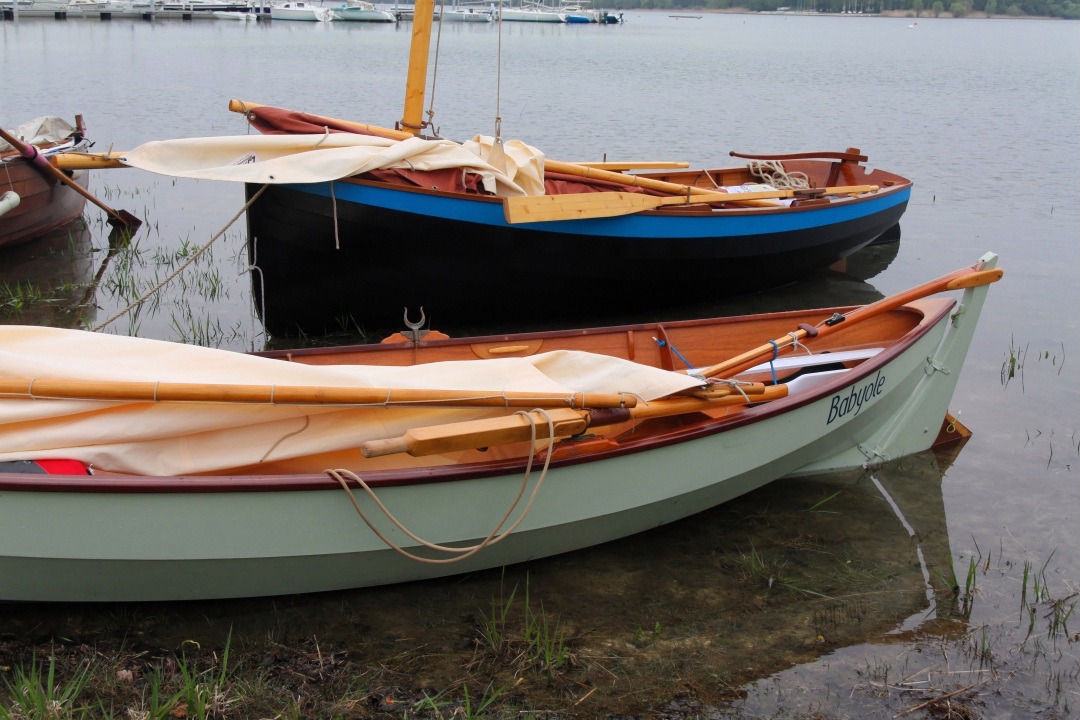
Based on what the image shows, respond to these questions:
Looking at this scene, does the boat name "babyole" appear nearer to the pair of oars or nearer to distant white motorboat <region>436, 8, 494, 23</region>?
the pair of oars

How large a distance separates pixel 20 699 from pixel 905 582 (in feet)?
12.9

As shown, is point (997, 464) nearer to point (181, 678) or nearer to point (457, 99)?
point (181, 678)

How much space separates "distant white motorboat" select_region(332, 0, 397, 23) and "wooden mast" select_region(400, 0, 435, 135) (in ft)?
224

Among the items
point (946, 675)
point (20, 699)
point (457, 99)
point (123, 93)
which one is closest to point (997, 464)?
point (946, 675)

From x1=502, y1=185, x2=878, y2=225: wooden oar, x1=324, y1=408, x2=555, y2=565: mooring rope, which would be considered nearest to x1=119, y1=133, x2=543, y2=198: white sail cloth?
x1=502, y1=185, x2=878, y2=225: wooden oar

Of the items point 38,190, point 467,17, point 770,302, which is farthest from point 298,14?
point 770,302

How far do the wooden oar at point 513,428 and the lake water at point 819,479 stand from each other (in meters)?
0.91

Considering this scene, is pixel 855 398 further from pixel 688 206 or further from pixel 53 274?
pixel 53 274

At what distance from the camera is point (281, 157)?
7.23m

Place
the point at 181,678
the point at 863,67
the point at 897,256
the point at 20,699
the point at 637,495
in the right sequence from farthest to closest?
the point at 863,67 → the point at 897,256 → the point at 637,495 → the point at 181,678 → the point at 20,699

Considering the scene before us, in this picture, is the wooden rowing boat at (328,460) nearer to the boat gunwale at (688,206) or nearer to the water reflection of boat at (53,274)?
the boat gunwale at (688,206)

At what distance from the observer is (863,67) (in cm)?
4344

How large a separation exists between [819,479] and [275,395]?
11.5 feet

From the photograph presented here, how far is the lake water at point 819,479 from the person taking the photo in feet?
14.3
